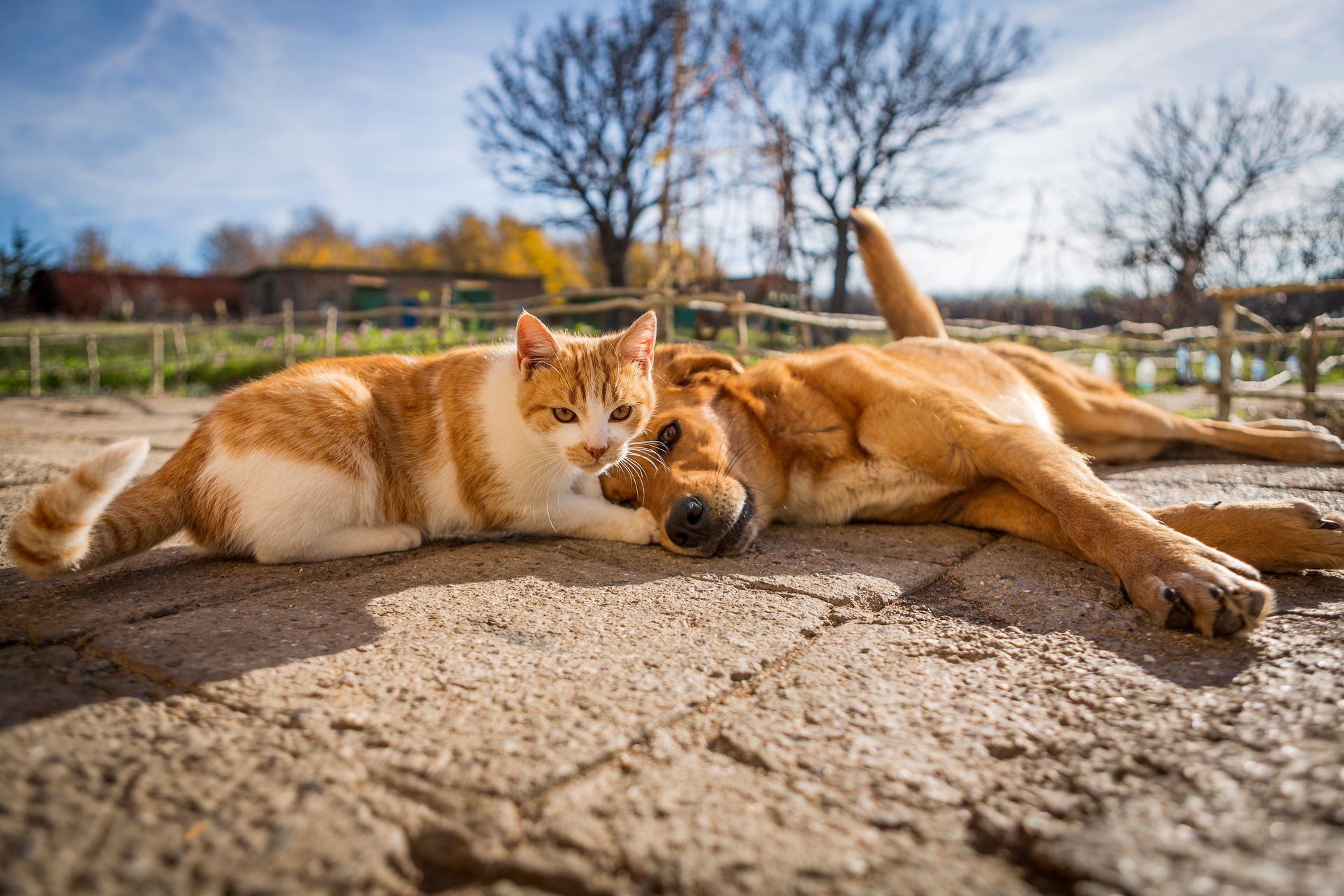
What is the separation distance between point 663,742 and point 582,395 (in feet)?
5.28

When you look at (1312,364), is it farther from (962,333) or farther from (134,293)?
(134,293)

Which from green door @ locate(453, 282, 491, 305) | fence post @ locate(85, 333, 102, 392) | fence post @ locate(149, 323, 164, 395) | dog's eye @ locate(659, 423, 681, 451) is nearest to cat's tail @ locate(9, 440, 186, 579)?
dog's eye @ locate(659, 423, 681, 451)

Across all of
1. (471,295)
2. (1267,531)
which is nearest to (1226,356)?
(1267,531)

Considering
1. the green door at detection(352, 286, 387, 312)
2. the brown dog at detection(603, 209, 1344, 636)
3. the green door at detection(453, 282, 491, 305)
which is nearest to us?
the brown dog at detection(603, 209, 1344, 636)

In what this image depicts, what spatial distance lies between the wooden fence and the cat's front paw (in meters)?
3.83

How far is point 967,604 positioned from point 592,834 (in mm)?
1291

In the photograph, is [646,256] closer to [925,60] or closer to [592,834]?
[925,60]

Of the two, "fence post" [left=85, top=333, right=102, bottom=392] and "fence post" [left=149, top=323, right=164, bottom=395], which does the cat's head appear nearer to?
"fence post" [left=149, top=323, right=164, bottom=395]

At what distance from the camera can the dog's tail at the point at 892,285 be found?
14.9ft

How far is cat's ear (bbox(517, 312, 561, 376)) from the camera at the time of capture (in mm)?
2623

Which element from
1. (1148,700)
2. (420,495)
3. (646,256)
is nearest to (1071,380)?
(1148,700)

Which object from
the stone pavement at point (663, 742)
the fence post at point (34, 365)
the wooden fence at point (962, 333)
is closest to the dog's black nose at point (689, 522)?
the stone pavement at point (663, 742)

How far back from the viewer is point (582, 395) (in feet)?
8.55

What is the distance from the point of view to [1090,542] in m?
2.02
